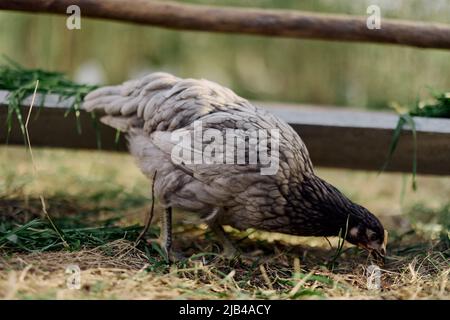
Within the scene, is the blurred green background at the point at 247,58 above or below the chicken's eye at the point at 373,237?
above

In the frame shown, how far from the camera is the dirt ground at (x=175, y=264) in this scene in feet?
7.02

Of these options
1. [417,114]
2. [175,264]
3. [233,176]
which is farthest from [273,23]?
[175,264]

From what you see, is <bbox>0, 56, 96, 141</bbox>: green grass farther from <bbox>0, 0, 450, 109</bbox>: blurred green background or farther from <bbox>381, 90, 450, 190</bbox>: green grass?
<bbox>0, 0, 450, 109</bbox>: blurred green background

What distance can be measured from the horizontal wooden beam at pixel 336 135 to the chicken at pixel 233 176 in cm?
A: 40

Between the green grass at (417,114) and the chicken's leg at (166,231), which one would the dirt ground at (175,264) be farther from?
the green grass at (417,114)

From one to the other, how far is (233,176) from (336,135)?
0.82 m

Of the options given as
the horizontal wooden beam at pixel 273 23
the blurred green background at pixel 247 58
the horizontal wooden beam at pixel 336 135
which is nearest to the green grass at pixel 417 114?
the horizontal wooden beam at pixel 336 135

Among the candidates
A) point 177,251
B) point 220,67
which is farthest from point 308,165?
point 220,67

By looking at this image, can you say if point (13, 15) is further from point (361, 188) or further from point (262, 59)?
point (361, 188)

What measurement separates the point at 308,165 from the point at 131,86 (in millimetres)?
899

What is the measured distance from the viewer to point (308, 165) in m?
2.62

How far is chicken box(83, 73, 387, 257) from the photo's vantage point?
246 centimetres

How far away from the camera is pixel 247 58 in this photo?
255 inches

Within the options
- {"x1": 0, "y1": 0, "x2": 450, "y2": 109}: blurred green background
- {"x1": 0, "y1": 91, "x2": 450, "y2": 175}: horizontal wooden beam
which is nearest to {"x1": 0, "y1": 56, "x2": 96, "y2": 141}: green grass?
{"x1": 0, "y1": 91, "x2": 450, "y2": 175}: horizontal wooden beam
